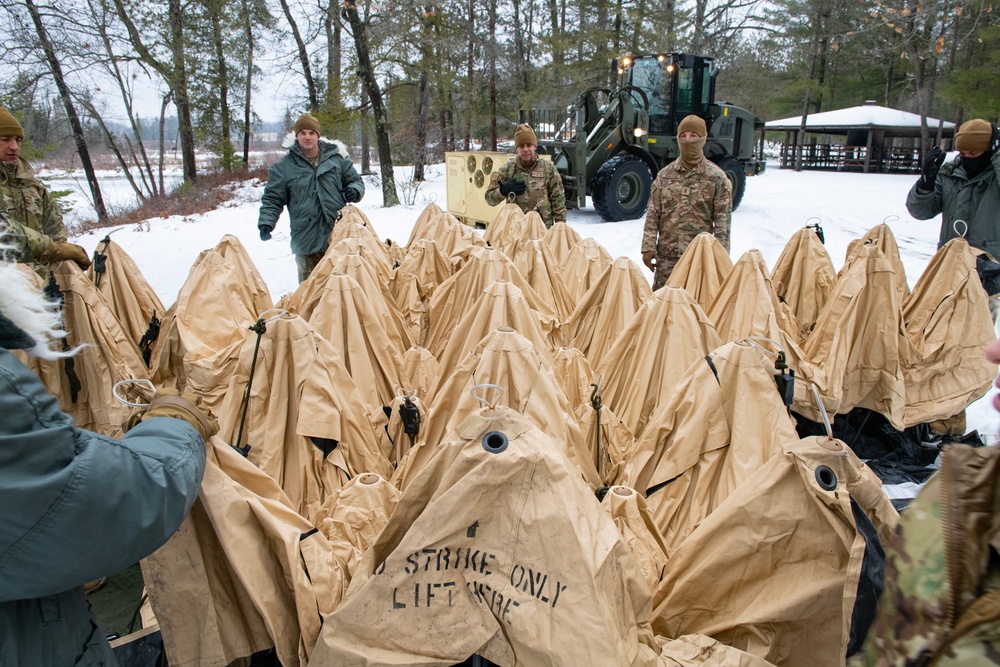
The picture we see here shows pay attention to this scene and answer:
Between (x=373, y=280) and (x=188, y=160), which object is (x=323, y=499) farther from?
(x=188, y=160)

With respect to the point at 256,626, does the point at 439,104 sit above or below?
above

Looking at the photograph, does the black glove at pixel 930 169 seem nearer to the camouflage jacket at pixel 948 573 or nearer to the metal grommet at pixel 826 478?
the metal grommet at pixel 826 478

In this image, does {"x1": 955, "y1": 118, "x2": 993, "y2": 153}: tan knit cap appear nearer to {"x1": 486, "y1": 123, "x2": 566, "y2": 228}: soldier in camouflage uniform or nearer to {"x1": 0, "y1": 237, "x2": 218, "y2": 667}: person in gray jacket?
{"x1": 486, "y1": 123, "x2": 566, "y2": 228}: soldier in camouflage uniform

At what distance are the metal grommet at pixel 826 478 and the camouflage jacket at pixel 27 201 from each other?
178 inches

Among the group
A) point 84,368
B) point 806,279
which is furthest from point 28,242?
point 806,279

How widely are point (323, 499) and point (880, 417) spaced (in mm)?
3601

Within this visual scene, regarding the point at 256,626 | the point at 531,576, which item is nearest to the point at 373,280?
the point at 256,626

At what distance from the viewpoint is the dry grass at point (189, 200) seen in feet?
51.0

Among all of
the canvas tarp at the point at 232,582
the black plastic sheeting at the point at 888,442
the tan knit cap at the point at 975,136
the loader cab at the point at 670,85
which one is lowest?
the black plastic sheeting at the point at 888,442

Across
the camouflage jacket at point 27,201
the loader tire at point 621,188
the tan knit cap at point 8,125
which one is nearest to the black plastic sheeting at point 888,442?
the camouflage jacket at point 27,201

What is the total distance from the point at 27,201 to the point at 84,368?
159cm

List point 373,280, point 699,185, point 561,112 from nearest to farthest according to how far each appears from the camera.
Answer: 1. point 373,280
2. point 699,185
3. point 561,112

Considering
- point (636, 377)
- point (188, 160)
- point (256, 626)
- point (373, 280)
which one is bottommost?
point (256, 626)

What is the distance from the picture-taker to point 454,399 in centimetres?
217
